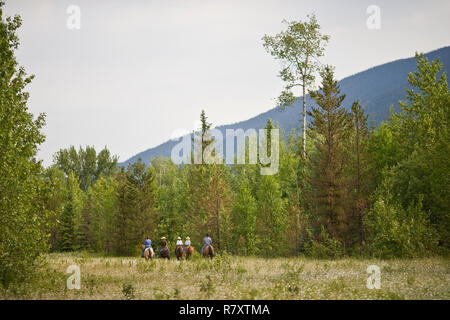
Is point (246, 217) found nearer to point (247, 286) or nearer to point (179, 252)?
point (179, 252)

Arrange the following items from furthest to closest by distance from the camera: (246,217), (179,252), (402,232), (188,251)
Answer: (246,217) < (179,252) < (188,251) < (402,232)

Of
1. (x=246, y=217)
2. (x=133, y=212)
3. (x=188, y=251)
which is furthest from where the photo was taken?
(x=133, y=212)

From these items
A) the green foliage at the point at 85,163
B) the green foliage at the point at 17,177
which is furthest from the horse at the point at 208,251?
the green foliage at the point at 85,163

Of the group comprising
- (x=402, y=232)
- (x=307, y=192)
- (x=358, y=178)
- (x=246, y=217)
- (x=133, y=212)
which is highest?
(x=358, y=178)

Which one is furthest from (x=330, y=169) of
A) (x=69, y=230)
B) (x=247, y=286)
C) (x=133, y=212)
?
(x=69, y=230)

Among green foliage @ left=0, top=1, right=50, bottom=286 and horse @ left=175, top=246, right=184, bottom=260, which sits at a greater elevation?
green foliage @ left=0, top=1, right=50, bottom=286

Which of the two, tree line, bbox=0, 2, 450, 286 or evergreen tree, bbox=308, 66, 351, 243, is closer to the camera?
tree line, bbox=0, 2, 450, 286

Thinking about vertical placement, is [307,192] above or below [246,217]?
above

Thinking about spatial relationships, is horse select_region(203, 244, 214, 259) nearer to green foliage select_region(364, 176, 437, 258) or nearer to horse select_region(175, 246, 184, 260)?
horse select_region(175, 246, 184, 260)

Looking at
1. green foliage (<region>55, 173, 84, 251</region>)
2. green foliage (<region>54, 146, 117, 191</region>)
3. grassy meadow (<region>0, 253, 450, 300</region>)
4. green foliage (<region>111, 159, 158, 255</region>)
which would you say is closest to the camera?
grassy meadow (<region>0, 253, 450, 300</region>)

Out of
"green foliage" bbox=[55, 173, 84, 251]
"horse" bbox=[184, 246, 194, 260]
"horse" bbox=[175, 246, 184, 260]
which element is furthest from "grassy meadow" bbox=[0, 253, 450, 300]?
"green foliage" bbox=[55, 173, 84, 251]

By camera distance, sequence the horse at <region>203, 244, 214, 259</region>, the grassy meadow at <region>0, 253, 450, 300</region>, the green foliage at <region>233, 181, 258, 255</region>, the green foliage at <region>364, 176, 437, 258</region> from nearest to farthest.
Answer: the grassy meadow at <region>0, 253, 450, 300</region>
the green foliage at <region>364, 176, 437, 258</region>
the horse at <region>203, 244, 214, 259</region>
the green foliage at <region>233, 181, 258, 255</region>
